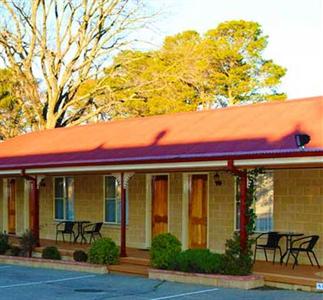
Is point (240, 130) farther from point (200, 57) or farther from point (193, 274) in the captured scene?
point (200, 57)

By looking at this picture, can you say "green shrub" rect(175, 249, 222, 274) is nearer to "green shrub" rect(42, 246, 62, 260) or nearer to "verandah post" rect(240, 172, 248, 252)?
"verandah post" rect(240, 172, 248, 252)

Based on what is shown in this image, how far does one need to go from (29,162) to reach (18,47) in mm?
15569

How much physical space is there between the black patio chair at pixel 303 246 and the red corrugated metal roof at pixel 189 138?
2.31 metres

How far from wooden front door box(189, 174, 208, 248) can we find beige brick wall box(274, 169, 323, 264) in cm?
232

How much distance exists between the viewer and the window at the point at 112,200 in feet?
63.5

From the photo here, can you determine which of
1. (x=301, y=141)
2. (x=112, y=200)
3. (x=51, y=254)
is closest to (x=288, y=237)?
(x=301, y=141)

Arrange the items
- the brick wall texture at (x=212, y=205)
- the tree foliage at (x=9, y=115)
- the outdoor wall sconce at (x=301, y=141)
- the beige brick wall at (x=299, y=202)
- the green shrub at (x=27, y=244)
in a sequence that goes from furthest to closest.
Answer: the tree foliage at (x=9, y=115) < the green shrub at (x=27, y=244) < the brick wall texture at (x=212, y=205) < the beige brick wall at (x=299, y=202) < the outdoor wall sconce at (x=301, y=141)

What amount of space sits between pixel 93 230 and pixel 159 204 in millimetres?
2676

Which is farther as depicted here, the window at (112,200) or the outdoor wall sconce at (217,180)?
the window at (112,200)

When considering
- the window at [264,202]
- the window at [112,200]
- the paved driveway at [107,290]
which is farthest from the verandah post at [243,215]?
the window at [112,200]

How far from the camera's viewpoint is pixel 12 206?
78.2ft

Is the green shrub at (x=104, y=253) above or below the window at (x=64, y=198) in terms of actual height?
below

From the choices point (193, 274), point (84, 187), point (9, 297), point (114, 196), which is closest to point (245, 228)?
point (193, 274)

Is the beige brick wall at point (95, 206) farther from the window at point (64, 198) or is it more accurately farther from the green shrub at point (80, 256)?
the green shrub at point (80, 256)
